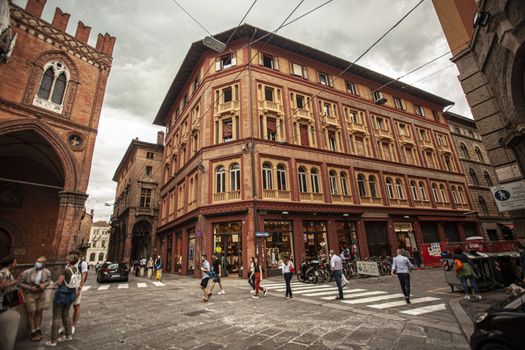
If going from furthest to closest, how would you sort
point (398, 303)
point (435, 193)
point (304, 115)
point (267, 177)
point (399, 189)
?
point (435, 193) → point (399, 189) → point (304, 115) → point (267, 177) → point (398, 303)

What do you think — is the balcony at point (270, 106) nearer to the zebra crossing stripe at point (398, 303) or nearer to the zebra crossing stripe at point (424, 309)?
A: the zebra crossing stripe at point (398, 303)

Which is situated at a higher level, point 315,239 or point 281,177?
point 281,177

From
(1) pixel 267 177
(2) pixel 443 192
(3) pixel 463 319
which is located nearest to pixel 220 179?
(1) pixel 267 177

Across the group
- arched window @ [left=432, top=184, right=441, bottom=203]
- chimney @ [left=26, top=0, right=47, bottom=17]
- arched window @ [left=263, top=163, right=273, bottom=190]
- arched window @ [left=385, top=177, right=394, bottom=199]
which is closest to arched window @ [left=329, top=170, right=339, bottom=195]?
arched window @ [left=263, top=163, right=273, bottom=190]

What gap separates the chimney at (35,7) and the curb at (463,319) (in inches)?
1080

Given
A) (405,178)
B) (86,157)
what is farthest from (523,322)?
(405,178)

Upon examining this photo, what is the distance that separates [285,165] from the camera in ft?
61.6

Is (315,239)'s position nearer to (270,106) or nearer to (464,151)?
(270,106)

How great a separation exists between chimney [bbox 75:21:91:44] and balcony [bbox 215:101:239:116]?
12.0m

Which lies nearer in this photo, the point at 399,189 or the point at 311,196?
the point at 311,196

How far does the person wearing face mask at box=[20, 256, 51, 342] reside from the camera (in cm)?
499

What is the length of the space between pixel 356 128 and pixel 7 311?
25.2 m

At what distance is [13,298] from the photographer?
453 centimetres

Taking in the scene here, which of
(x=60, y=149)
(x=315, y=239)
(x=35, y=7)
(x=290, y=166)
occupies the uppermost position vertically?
(x=35, y=7)
